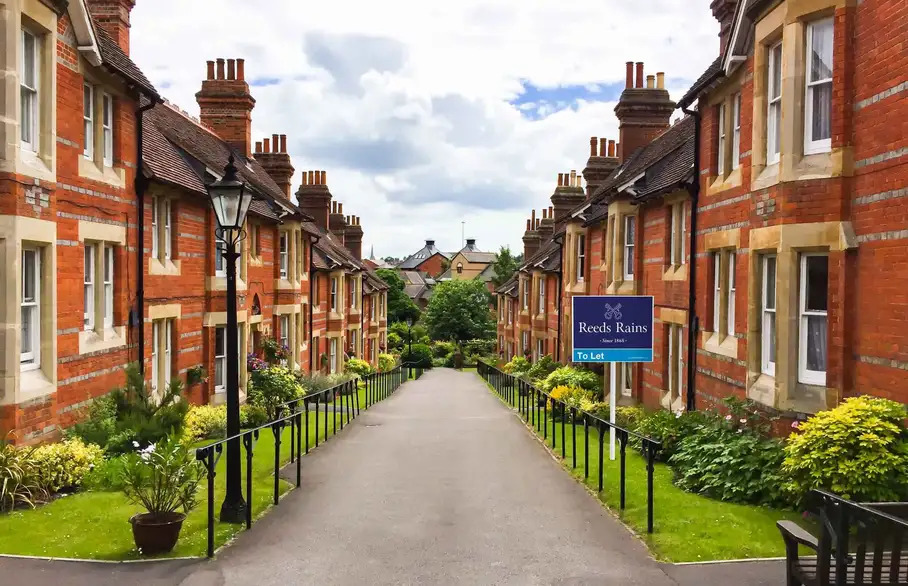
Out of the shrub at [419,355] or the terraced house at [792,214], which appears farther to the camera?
the shrub at [419,355]

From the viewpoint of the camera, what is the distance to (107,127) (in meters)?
14.2

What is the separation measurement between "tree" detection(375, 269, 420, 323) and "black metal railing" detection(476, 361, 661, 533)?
1331 inches

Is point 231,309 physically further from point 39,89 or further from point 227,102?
point 227,102

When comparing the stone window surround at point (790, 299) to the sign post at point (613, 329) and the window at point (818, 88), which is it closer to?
the window at point (818, 88)

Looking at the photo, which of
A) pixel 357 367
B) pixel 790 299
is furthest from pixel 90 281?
pixel 357 367

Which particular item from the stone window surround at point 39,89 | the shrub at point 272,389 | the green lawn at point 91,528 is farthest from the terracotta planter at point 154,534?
the shrub at point 272,389

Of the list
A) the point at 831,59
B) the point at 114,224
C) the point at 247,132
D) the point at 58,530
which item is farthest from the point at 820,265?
the point at 247,132

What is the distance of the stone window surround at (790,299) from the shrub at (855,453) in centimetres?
129

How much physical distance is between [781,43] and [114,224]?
11.5 metres

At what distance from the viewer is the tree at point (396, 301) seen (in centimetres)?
8206

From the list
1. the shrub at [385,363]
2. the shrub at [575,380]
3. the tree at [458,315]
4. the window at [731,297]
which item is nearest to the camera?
the window at [731,297]

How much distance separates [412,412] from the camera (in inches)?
977

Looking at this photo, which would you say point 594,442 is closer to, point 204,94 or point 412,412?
point 412,412

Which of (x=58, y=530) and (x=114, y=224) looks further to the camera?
(x=114, y=224)
